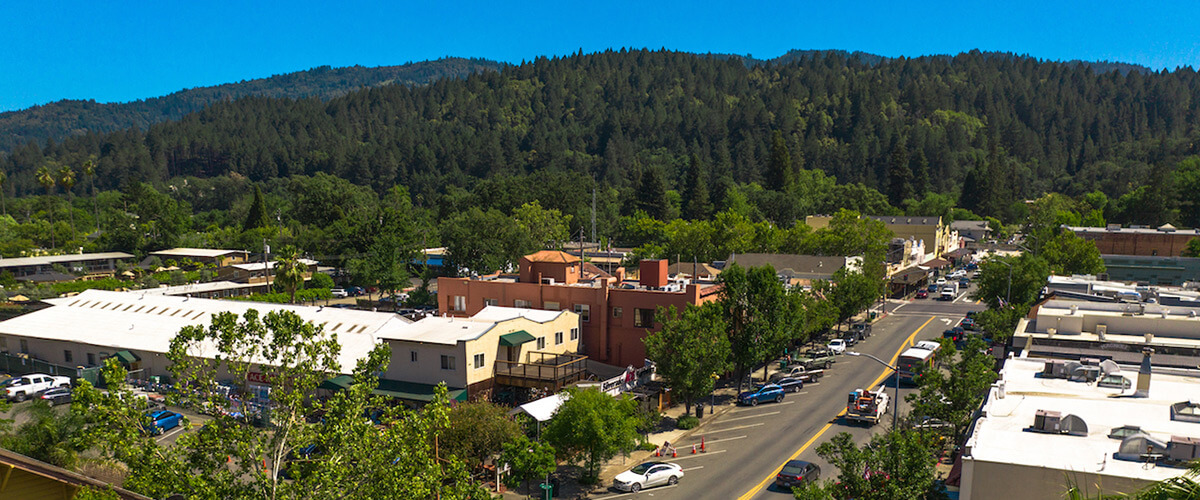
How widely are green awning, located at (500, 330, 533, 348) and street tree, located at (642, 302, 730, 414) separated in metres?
7.96

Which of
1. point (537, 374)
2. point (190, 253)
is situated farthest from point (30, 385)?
point (190, 253)

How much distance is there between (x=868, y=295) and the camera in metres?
70.2

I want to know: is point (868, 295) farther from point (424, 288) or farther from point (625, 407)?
point (424, 288)

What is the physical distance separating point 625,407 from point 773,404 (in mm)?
15258

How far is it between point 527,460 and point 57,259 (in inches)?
4110

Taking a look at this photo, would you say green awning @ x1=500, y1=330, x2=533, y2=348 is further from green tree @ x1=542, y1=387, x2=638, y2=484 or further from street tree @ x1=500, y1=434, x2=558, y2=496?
street tree @ x1=500, y1=434, x2=558, y2=496

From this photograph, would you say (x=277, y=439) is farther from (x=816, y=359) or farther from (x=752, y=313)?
(x=816, y=359)

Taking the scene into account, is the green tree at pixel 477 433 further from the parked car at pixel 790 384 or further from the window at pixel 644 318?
the parked car at pixel 790 384

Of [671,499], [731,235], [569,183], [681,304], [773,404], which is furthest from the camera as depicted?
[569,183]

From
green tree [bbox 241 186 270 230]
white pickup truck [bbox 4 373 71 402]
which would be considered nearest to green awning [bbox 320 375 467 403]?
white pickup truck [bbox 4 373 71 402]

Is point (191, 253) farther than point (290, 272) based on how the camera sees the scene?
Yes

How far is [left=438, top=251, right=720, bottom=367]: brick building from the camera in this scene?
53719mm

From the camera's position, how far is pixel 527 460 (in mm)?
32500

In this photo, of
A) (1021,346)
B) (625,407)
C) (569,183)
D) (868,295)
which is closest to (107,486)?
(625,407)
